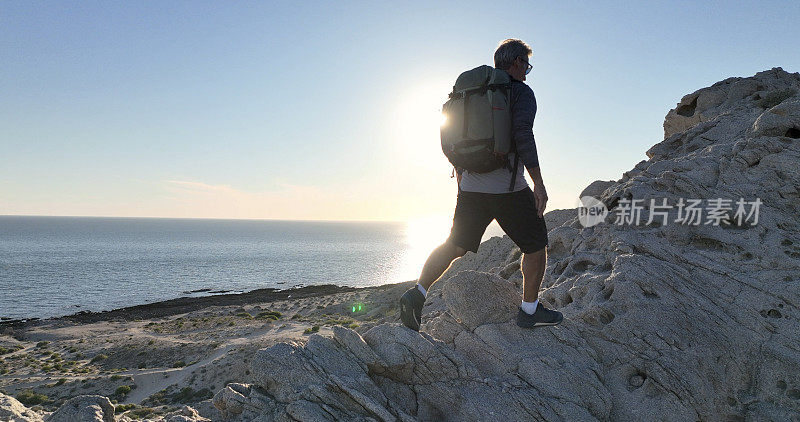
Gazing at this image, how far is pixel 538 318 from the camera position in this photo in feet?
21.7

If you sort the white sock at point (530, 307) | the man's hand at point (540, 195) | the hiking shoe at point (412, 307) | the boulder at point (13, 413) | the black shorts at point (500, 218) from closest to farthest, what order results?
the man's hand at point (540, 195) < the black shorts at point (500, 218) < the boulder at point (13, 413) < the hiking shoe at point (412, 307) < the white sock at point (530, 307)

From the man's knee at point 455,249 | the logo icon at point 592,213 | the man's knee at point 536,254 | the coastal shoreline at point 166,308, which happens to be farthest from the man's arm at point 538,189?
the coastal shoreline at point 166,308

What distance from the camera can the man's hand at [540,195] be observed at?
18.5ft

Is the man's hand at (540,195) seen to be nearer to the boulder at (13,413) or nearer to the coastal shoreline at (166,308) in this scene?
the boulder at (13,413)

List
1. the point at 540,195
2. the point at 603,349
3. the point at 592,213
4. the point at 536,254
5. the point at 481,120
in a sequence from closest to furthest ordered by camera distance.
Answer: the point at 481,120, the point at 540,195, the point at 536,254, the point at 603,349, the point at 592,213

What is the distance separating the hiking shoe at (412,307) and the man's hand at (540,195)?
2107 millimetres

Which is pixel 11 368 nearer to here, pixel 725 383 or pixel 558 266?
pixel 558 266

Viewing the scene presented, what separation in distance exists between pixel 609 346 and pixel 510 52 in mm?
4823

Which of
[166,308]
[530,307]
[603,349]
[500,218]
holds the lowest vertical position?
[166,308]

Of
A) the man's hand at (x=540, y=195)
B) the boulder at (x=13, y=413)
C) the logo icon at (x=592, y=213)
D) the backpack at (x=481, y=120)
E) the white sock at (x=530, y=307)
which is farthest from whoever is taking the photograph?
the logo icon at (x=592, y=213)

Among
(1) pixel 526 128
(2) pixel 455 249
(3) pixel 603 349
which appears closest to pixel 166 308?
(2) pixel 455 249

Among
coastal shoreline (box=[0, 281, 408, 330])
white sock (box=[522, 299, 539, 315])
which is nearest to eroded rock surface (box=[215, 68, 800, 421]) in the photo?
white sock (box=[522, 299, 539, 315])

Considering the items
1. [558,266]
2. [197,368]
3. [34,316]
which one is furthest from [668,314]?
[34,316]

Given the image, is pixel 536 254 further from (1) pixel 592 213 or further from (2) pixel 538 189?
(1) pixel 592 213
